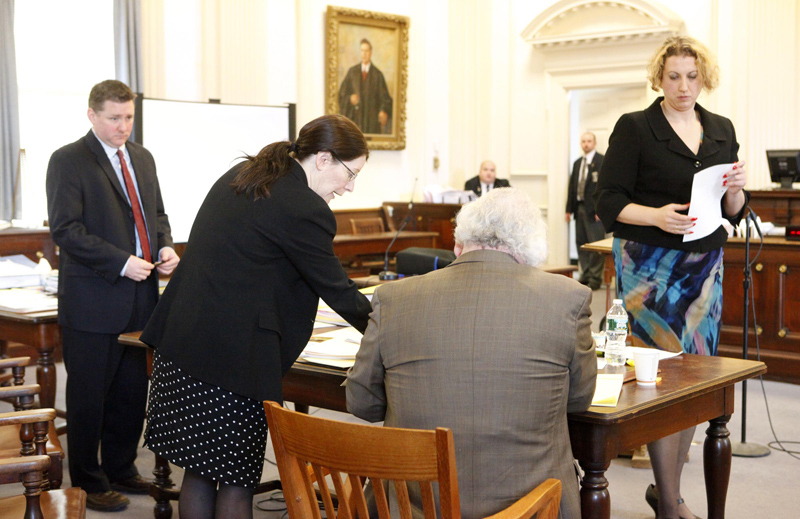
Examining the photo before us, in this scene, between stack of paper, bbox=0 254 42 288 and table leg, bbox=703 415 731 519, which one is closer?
table leg, bbox=703 415 731 519

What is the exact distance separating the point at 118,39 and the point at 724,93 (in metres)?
5.93

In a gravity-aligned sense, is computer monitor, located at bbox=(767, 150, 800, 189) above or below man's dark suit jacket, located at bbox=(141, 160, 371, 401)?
above

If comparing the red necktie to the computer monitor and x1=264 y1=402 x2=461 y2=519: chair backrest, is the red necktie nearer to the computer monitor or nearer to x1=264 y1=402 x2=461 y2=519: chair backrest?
x1=264 y1=402 x2=461 y2=519: chair backrest

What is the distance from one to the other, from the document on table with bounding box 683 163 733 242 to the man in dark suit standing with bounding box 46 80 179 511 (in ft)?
6.74

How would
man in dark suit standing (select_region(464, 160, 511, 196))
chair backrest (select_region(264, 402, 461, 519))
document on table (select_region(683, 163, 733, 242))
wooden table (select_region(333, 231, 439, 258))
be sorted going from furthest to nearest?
man in dark suit standing (select_region(464, 160, 511, 196))
wooden table (select_region(333, 231, 439, 258))
document on table (select_region(683, 163, 733, 242))
chair backrest (select_region(264, 402, 461, 519))

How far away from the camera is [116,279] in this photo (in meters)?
3.40

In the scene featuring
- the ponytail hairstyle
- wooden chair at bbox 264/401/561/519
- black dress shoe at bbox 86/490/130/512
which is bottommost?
black dress shoe at bbox 86/490/130/512

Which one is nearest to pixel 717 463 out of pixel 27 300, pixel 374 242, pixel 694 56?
pixel 694 56

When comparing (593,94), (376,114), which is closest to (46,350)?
(376,114)

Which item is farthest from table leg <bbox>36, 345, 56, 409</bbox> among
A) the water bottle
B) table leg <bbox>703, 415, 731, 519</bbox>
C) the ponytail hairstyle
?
table leg <bbox>703, 415, 731, 519</bbox>

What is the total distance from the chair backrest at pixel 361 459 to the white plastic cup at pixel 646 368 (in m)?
0.87

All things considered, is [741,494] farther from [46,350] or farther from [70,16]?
[70,16]

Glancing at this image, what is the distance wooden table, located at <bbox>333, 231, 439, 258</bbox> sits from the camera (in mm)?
8320

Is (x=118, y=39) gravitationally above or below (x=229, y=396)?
above
